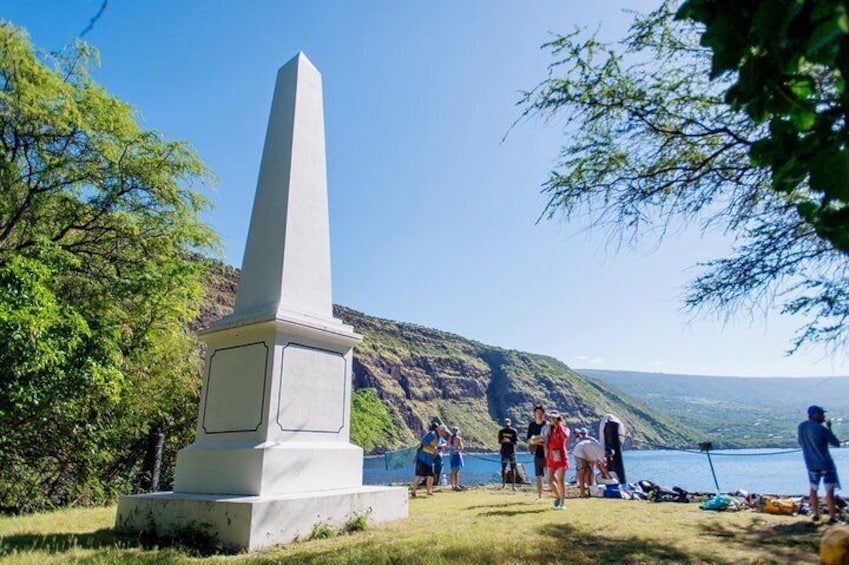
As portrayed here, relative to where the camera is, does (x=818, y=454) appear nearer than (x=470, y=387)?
Yes

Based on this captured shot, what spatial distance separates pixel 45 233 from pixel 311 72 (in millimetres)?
6968

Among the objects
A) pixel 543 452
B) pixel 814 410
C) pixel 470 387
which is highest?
pixel 470 387

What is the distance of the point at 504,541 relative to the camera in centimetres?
504

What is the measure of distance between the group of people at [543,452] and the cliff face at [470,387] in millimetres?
85083

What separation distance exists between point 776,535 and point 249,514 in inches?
235

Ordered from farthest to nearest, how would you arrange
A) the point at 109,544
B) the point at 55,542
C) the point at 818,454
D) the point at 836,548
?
the point at 818,454
the point at 55,542
the point at 109,544
the point at 836,548

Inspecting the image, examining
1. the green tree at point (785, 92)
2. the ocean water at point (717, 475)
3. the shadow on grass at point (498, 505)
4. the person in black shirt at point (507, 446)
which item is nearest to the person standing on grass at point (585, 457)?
the shadow on grass at point (498, 505)

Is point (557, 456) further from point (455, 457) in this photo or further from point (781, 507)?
point (455, 457)

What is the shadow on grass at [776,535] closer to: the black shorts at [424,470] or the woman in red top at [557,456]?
the woman in red top at [557,456]

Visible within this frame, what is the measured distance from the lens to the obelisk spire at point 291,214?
23.4ft

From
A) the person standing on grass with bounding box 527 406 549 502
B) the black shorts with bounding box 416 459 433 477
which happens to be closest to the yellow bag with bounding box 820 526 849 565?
the person standing on grass with bounding box 527 406 549 502

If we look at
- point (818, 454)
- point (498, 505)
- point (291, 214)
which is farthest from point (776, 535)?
point (291, 214)

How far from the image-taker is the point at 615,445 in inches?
534

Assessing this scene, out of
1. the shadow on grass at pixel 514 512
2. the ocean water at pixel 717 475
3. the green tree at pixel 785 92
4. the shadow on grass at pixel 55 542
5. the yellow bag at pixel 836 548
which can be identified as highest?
the green tree at pixel 785 92
